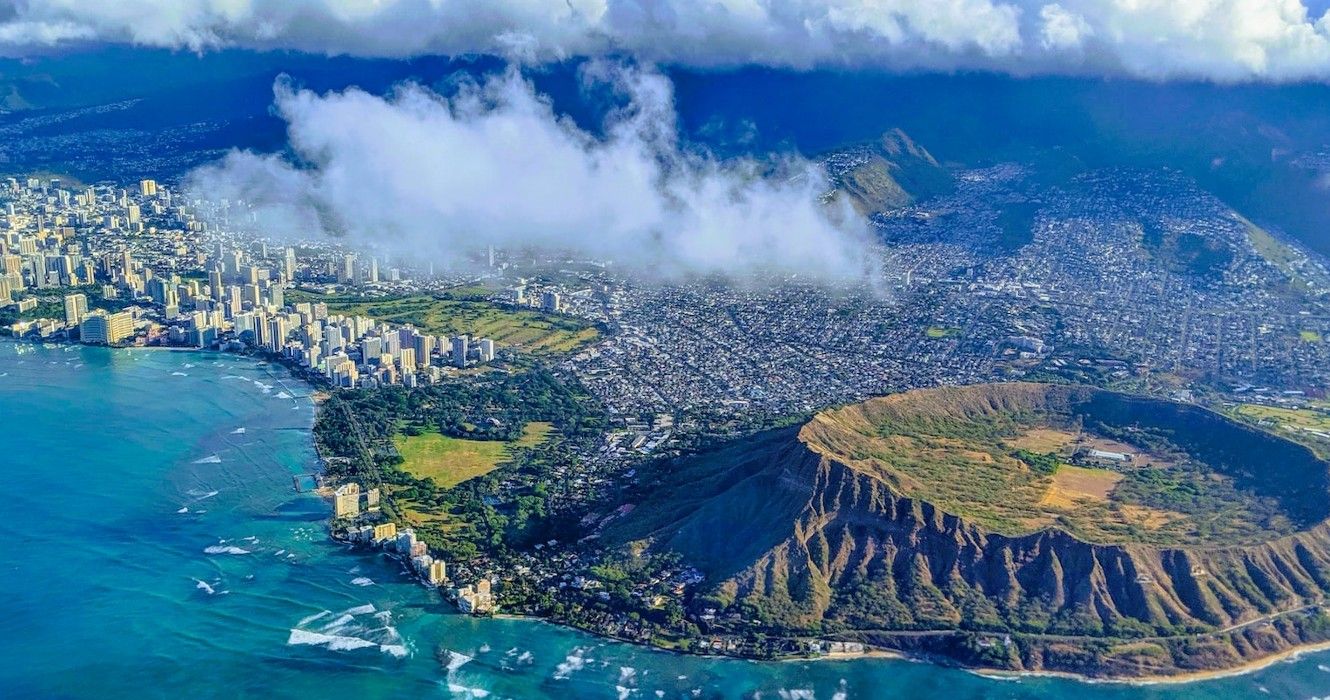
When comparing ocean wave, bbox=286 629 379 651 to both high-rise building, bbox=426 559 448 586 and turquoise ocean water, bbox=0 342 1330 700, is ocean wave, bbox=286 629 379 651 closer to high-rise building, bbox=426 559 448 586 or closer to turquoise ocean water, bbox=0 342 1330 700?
turquoise ocean water, bbox=0 342 1330 700

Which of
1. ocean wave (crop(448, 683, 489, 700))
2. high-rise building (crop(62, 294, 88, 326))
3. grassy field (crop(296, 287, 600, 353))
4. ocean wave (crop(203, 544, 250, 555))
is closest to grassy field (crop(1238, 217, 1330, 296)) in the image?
grassy field (crop(296, 287, 600, 353))

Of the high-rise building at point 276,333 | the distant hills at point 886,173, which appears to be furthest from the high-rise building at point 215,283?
the distant hills at point 886,173

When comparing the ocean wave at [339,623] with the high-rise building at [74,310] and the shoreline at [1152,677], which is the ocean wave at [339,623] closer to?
the shoreline at [1152,677]

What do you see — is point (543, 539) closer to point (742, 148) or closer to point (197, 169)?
point (742, 148)

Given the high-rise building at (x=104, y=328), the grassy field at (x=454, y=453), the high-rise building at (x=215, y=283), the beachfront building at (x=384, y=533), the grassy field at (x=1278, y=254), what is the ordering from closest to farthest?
1. the beachfront building at (x=384, y=533)
2. the grassy field at (x=454, y=453)
3. the high-rise building at (x=104, y=328)
4. the grassy field at (x=1278, y=254)
5. the high-rise building at (x=215, y=283)

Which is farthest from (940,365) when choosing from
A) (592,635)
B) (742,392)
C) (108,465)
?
(108,465)
